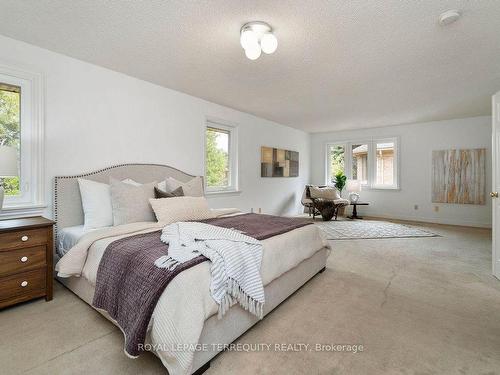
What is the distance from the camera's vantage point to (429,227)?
5.46 metres

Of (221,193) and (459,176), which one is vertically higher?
(459,176)

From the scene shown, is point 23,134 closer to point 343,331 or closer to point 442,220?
point 343,331

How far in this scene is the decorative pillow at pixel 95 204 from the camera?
2574 millimetres

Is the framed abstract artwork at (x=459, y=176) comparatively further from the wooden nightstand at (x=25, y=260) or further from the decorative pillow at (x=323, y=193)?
the wooden nightstand at (x=25, y=260)

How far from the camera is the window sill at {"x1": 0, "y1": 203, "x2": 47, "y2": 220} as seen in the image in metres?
2.42

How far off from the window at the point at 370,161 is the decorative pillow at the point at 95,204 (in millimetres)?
6143

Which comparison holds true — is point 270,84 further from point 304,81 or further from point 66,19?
point 66,19

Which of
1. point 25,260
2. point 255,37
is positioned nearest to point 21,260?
point 25,260

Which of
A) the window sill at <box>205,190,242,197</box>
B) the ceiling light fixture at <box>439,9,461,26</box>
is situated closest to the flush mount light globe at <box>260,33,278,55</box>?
the ceiling light fixture at <box>439,9,461,26</box>

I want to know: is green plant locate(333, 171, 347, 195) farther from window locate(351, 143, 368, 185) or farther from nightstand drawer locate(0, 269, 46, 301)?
nightstand drawer locate(0, 269, 46, 301)

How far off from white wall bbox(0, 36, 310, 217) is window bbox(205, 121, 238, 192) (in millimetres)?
190

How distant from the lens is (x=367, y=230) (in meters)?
5.03

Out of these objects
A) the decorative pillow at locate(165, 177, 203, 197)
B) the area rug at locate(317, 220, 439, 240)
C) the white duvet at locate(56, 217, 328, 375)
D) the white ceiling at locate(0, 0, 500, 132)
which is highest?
the white ceiling at locate(0, 0, 500, 132)

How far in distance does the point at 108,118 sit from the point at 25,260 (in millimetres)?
1753
